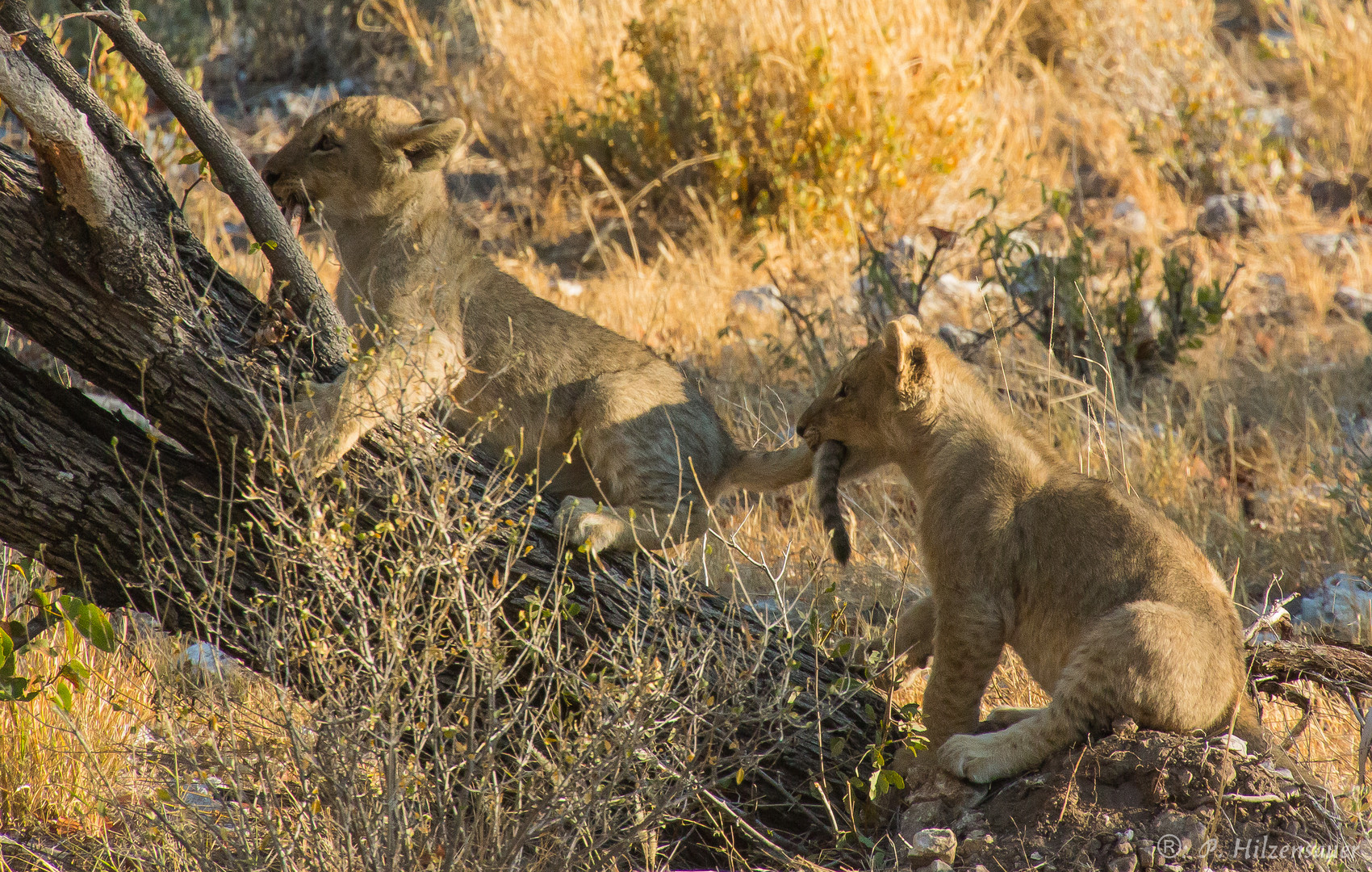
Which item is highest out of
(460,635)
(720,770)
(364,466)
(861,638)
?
(364,466)

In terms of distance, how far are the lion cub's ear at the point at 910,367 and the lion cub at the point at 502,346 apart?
1.49ft

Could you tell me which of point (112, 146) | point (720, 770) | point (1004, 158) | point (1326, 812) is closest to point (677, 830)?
point (720, 770)

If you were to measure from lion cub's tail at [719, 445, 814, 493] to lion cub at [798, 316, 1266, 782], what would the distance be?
0.15 metres

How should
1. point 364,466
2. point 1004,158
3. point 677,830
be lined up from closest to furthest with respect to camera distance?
1. point 364,466
2. point 677,830
3. point 1004,158

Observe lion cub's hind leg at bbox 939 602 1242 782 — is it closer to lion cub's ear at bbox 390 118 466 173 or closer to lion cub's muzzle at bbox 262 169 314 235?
lion cub's ear at bbox 390 118 466 173

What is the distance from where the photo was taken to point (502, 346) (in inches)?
160

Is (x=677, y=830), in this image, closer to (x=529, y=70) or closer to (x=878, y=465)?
(x=878, y=465)

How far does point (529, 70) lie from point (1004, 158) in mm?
4065

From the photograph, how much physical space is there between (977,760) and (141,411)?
7.42 ft

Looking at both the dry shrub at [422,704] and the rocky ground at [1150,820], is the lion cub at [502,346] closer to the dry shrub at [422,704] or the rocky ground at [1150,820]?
the dry shrub at [422,704]

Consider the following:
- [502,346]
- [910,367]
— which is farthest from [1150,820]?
[502,346]

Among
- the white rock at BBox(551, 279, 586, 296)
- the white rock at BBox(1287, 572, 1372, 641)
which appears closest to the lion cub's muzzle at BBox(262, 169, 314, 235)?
the white rock at BBox(551, 279, 586, 296)

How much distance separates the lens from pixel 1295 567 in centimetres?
522

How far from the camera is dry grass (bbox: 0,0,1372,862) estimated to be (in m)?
5.87
